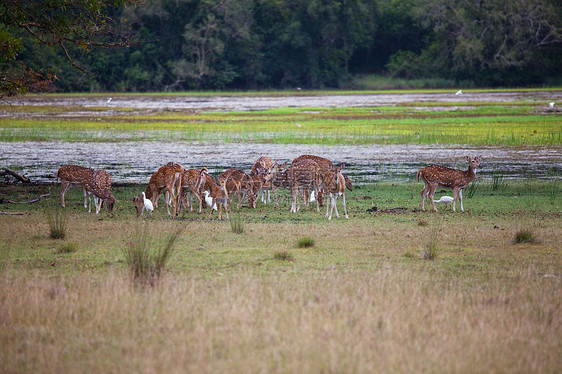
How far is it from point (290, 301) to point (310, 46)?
74.1 meters

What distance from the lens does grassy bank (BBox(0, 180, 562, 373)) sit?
19.4ft

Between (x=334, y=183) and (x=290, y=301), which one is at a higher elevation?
(x=334, y=183)

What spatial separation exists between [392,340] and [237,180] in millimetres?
9601

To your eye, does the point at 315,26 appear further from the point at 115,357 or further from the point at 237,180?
the point at 115,357

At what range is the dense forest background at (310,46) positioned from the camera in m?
71.0

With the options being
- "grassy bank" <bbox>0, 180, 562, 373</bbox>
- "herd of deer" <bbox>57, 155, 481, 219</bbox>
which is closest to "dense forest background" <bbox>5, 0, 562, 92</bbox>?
"herd of deer" <bbox>57, 155, 481, 219</bbox>

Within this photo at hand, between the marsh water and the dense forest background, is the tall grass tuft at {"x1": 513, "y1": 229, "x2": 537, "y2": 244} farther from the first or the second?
the dense forest background

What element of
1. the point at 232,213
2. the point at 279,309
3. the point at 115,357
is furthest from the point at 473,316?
the point at 232,213

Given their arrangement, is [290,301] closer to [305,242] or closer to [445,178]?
[305,242]

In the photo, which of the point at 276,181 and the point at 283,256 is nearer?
the point at 283,256

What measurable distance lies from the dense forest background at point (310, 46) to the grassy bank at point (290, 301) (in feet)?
191

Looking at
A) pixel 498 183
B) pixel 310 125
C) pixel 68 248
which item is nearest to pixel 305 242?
pixel 68 248

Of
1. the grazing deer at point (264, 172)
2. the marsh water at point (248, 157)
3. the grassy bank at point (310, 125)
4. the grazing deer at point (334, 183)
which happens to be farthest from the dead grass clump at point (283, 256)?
the grassy bank at point (310, 125)

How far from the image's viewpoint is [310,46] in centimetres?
7944
